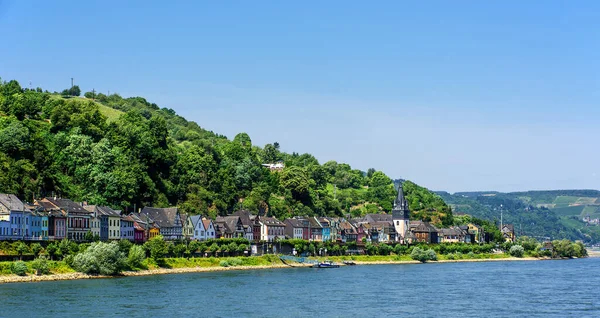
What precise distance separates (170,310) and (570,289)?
43.6m

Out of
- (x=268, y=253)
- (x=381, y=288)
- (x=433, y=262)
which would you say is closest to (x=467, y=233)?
(x=433, y=262)

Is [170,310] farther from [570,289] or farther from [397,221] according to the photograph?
[397,221]

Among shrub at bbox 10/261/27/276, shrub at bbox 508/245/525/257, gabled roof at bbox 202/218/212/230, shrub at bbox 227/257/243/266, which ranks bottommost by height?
shrub at bbox 508/245/525/257

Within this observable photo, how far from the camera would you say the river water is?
6172 centimetres

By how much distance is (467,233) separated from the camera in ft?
627

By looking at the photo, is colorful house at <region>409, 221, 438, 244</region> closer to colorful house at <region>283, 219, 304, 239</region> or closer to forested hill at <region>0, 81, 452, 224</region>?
forested hill at <region>0, 81, 452, 224</region>

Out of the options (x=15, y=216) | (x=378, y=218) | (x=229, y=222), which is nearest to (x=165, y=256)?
(x=15, y=216)

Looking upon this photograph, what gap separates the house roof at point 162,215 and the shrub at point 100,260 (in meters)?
30.7

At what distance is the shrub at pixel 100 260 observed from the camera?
277 feet

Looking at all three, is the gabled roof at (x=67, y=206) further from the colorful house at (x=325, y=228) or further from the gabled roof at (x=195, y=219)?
the colorful house at (x=325, y=228)

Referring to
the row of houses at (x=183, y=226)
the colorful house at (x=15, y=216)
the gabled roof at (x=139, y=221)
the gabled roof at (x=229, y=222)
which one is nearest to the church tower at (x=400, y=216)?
the row of houses at (x=183, y=226)

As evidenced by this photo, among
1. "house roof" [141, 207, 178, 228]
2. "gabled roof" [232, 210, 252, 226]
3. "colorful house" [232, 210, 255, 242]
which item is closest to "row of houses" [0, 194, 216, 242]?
"house roof" [141, 207, 178, 228]

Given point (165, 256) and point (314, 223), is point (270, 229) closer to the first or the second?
point (314, 223)

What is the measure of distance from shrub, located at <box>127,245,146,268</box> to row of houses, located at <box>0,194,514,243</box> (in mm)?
7999
